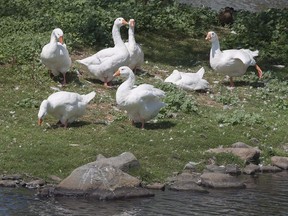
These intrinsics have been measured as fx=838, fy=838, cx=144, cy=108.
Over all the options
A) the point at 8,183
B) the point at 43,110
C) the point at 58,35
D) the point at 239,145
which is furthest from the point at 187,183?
the point at 58,35

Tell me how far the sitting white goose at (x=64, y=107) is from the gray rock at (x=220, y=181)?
3560 mm

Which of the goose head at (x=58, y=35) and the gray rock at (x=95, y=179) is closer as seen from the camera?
the gray rock at (x=95, y=179)

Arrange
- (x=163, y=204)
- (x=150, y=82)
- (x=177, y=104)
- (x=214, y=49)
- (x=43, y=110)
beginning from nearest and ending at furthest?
(x=163, y=204), (x=43, y=110), (x=177, y=104), (x=150, y=82), (x=214, y=49)

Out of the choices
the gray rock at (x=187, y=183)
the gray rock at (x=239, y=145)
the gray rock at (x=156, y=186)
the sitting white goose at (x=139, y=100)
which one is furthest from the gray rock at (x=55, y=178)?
the gray rock at (x=239, y=145)

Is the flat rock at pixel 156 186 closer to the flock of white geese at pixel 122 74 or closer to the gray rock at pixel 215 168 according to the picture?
the gray rock at pixel 215 168

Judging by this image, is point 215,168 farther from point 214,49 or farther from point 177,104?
point 214,49

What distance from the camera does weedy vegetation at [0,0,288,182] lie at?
16562mm

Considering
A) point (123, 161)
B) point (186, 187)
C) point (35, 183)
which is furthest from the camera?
point (123, 161)

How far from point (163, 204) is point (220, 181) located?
174 cm

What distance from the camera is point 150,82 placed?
22.4 m

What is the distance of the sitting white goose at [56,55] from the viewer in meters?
20.9

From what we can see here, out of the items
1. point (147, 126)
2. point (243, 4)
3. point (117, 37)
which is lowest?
point (147, 126)

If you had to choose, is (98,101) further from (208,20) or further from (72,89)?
(208,20)

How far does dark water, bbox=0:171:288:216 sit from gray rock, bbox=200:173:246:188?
0.19 m
